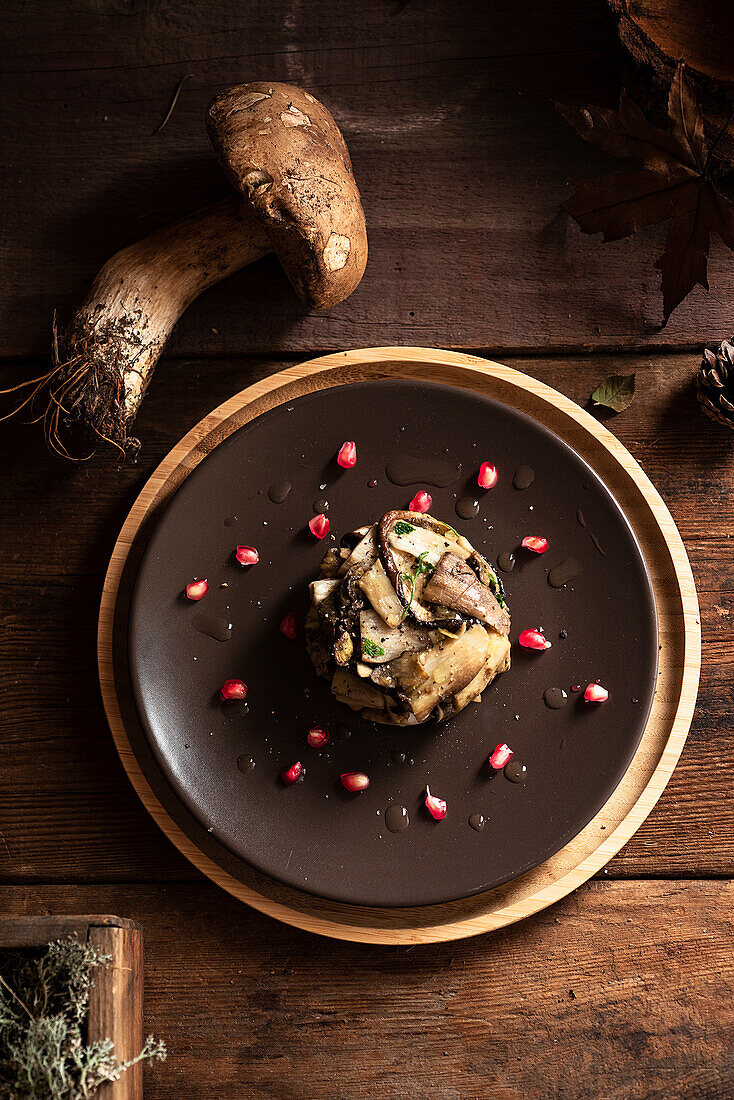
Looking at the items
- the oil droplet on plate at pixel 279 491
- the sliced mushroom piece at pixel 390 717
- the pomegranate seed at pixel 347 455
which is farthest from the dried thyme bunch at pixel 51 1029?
the pomegranate seed at pixel 347 455

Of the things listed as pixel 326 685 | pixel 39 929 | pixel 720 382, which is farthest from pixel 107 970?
pixel 720 382

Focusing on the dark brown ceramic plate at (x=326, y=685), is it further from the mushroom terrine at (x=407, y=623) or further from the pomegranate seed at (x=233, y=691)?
the mushroom terrine at (x=407, y=623)

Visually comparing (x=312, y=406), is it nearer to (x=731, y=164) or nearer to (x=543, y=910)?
(x=731, y=164)

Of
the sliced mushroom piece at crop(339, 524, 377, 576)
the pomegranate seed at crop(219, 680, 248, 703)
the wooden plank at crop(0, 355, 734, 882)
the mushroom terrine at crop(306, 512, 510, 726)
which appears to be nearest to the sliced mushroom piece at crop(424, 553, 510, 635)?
the mushroom terrine at crop(306, 512, 510, 726)

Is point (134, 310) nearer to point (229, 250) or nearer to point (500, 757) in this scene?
point (229, 250)

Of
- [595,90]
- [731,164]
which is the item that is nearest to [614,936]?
[731,164]
